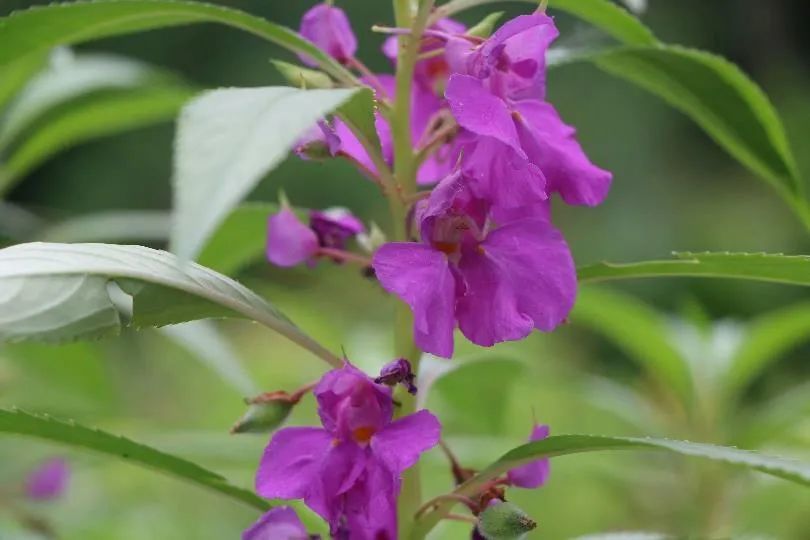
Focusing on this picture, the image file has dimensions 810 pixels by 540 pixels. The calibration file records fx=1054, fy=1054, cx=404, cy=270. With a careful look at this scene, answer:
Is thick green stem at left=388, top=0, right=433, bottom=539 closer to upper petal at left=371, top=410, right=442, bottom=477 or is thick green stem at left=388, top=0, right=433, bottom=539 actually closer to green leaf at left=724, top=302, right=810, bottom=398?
upper petal at left=371, top=410, right=442, bottom=477

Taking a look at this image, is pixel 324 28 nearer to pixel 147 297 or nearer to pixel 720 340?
pixel 147 297

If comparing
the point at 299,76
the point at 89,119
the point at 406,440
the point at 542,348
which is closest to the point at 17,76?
the point at 89,119

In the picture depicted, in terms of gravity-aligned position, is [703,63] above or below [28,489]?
above

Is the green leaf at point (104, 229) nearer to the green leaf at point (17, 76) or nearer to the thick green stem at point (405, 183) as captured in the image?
the green leaf at point (17, 76)

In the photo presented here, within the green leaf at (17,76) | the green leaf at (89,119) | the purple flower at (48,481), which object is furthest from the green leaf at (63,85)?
the purple flower at (48,481)

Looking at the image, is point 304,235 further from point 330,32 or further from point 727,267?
point 727,267

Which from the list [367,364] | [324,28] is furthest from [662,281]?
[324,28]
